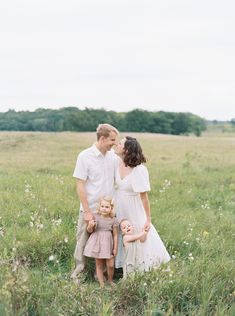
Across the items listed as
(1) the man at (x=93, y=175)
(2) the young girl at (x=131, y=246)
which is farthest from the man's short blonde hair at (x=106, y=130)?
(2) the young girl at (x=131, y=246)

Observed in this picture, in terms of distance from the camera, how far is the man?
661 centimetres

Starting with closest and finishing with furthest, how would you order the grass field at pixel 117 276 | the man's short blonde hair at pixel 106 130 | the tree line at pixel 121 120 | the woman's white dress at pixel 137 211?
the grass field at pixel 117 276, the man's short blonde hair at pixel 106 130, the woman's white dress at pixel 137 211, the tree line at pixel 121 120

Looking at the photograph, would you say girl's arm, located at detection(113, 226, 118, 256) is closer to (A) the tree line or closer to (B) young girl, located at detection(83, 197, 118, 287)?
(B) young girl, located at detection(83, 197, 118, 287)

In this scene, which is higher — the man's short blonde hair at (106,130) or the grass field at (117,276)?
the man's short blonde hair at (106,130)

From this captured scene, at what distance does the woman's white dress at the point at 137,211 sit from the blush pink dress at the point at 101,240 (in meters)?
0.23

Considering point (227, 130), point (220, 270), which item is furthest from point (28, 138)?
point (227, 130)

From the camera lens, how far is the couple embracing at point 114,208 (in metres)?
6.61

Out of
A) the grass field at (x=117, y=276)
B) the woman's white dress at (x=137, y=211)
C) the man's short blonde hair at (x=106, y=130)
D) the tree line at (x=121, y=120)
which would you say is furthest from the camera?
the tree line at (x=121, y=120)

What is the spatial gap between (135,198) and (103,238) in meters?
0.65

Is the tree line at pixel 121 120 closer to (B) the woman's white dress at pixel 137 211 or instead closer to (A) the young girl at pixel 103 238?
(B) the woman's white dress at pixel 137 211

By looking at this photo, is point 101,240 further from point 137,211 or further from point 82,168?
point 82,168

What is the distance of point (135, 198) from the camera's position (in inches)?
269

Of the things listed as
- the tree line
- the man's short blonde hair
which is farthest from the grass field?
the tree line

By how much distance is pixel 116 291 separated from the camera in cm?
600
